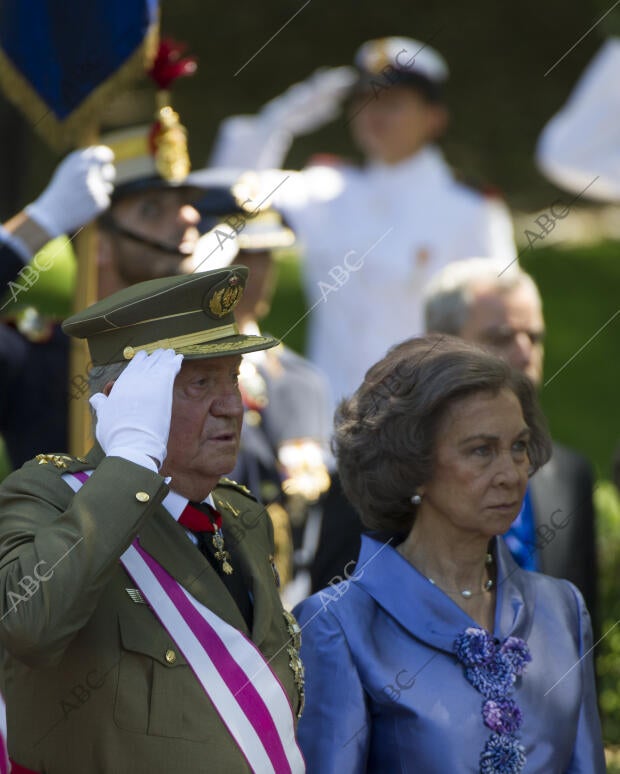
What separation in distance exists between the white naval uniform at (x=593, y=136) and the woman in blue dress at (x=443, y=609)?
467 centimetres

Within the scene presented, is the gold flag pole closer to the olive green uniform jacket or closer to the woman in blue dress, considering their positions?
the woman in blue dress

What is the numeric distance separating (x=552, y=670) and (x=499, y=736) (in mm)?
247

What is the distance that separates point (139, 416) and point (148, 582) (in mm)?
319

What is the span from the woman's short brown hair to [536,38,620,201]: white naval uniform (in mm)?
4583

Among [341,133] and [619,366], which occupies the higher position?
[341,133]

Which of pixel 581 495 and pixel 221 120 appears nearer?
pixel 581 495

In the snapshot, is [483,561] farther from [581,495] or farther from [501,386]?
[581,495]

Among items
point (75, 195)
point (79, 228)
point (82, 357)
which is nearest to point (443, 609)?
point (82, 357)

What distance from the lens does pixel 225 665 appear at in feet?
9.41

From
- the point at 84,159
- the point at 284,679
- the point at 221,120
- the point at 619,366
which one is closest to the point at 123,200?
the point at 84,159

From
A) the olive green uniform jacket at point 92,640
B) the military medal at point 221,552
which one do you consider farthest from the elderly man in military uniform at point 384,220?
the olive green uniform jacket at point 92,640

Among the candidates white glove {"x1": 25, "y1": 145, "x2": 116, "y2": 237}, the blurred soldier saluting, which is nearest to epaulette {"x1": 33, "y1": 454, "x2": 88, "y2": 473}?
white glove {"x1": 25, "y1": 145, "x2": 116, "y2": 237}

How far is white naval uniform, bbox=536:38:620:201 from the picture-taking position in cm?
796

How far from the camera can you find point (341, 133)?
47.0 ft
